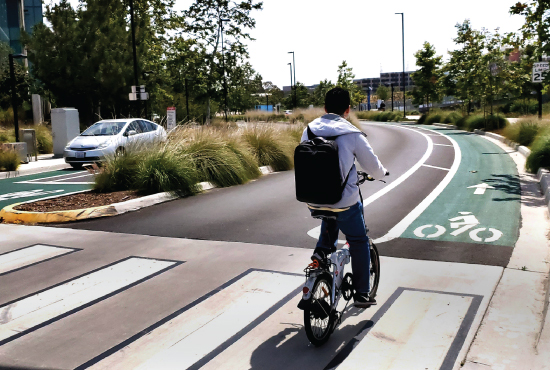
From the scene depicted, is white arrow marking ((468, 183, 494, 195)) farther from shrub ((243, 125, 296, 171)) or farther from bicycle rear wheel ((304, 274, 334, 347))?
bicycle rear wheel ((304, 274, 334, 347))

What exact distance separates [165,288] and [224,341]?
150 cm

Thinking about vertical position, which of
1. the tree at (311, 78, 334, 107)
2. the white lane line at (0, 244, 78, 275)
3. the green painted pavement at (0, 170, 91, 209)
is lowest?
the white lane line at (0, 244, 78, 275)

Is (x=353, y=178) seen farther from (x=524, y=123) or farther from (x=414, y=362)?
(x=524, y=123)

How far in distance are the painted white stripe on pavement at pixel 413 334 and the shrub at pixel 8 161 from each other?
15.3m

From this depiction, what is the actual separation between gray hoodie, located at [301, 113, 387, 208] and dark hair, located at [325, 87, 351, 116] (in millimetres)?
116

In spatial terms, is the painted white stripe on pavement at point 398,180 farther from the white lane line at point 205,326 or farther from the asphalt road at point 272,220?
the white lane line at point 205,326

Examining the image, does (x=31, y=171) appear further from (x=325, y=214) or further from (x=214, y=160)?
(x=325, y=214)

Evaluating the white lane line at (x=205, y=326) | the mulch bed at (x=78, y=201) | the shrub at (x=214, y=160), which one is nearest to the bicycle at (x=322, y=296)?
the white lane line at (x=205, y=326)

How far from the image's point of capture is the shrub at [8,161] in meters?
17.2

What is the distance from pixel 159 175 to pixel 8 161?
338 inches

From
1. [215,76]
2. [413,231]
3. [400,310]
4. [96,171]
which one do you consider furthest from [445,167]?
[215,76]

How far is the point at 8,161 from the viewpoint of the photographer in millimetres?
17297

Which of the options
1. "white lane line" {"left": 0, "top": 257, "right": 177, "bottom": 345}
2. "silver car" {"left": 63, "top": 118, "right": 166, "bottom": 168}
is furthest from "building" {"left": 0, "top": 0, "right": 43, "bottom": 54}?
"white lane line" {"left": 0, "top": 257, "right": 177, "bottom": 345}

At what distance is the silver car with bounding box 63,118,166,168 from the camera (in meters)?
A: 18.8
